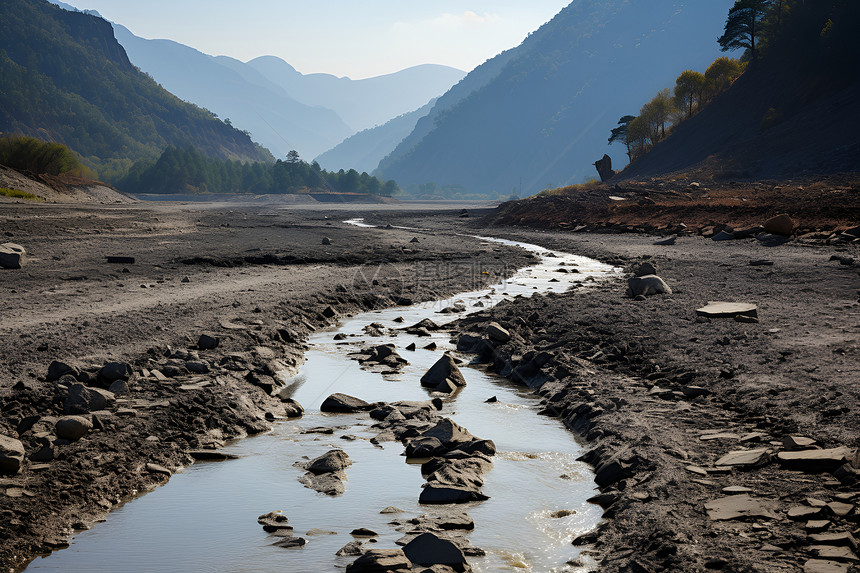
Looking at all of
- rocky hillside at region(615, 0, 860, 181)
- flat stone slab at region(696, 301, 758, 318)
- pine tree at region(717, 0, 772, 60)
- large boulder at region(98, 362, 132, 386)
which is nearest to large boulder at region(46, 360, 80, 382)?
large boulder at region(98, 362, 132, 386)

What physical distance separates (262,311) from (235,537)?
8.41 m

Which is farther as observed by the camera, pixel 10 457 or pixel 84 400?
pixel 84 400

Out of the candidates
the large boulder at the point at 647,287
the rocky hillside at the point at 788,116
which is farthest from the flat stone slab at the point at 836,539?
the rocky hillside at the point at 788,116

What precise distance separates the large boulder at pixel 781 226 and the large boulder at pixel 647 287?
41.4 ft

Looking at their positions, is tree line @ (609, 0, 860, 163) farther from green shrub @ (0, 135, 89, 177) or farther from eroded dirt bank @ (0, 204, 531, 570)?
green shrub @ (0, 135, 89, 177)

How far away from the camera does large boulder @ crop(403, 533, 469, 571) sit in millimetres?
4922

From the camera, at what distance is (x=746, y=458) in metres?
6.42

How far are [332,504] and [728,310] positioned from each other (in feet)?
29.4

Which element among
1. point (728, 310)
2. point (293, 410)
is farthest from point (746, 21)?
point (293, 410)

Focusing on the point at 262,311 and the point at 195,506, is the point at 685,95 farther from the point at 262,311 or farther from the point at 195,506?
the point at 195,506

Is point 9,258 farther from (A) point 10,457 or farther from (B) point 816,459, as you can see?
(B) point 816,459

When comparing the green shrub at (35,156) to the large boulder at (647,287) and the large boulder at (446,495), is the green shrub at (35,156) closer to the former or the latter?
the large boulder at (647,287)

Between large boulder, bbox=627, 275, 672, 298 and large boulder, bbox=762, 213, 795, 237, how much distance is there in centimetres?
1263

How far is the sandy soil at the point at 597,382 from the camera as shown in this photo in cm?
538
